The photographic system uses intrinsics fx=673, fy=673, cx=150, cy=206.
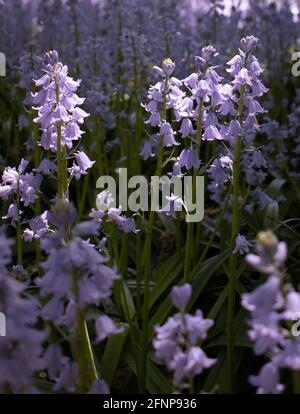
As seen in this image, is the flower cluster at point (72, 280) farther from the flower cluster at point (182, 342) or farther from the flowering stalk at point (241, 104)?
the flowering stalk at point (241, 104)

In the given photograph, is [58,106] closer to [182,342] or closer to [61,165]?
[61,165]

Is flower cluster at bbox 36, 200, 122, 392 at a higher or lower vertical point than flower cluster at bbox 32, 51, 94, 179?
lower

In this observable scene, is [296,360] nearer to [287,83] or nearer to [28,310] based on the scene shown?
[28,310]

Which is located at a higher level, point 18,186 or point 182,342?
point 18,186

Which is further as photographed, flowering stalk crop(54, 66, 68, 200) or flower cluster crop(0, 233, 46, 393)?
flowering stalk crop(54, 66, 68, 200)

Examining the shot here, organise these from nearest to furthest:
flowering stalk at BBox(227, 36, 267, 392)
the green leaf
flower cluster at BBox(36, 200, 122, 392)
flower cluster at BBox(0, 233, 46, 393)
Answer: flower cluster at BBox(0, 233, 46, 393), flower cluster at BBox(36, 200, 122, 392), flowering stalk at BBox(227, 36, 267, 392), the green leaf

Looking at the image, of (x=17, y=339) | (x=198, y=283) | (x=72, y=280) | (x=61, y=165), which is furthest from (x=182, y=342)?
(x=198, y=283)

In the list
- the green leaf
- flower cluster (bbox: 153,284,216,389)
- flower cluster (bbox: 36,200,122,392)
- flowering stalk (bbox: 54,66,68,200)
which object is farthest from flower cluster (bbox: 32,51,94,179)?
flower cluster (bbox: 153,284,216,389)

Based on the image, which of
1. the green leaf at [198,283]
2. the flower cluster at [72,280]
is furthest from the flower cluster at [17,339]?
the green leaf at [198,283]

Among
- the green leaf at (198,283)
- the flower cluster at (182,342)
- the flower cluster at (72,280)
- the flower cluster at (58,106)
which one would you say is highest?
the flower cluster at (58,106)

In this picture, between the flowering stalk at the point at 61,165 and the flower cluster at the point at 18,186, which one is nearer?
the flowering stalk at the point at 61,165

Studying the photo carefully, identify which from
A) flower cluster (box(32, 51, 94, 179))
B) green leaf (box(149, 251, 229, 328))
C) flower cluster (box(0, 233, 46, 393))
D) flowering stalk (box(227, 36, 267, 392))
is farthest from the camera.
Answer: green leaf (box(149, 251, 229, 328))

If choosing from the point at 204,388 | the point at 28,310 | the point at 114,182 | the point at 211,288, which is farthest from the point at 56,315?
the point at 114,182

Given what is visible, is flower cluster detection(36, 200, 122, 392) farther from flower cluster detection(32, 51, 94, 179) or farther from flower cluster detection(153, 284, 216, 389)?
flower cluster detection(32, 51, 94, 179)
